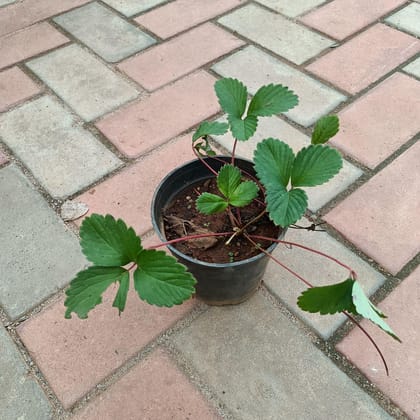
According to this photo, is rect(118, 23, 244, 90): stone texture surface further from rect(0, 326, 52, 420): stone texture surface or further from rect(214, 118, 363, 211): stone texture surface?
rect(0, 326, 52, 420): stone texture surface

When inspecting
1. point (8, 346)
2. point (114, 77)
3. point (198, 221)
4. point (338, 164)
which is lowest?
point (8, 346)

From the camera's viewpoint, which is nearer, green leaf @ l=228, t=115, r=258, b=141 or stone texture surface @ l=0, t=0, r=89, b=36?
green leaf @ l=228, t=115, r=258, b=141

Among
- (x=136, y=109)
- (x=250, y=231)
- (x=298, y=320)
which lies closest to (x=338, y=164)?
(x=250, y=231)

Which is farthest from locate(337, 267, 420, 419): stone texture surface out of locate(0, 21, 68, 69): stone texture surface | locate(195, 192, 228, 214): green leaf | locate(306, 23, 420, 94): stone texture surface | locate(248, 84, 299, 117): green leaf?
locate(0, 21, 68, 69): stone texture surface

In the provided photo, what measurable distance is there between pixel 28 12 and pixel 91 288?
1679mm

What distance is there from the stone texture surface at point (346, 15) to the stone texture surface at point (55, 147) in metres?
1.02

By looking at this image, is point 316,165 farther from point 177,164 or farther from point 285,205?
point 177,164

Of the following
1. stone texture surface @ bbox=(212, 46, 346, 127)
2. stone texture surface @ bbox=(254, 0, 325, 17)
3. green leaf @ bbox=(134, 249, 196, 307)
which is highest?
green leaf @ bbox=(134, 249, 196, 307)

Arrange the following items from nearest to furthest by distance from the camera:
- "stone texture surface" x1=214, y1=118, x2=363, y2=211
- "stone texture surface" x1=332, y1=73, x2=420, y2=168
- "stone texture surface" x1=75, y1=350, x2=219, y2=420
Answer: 1. "stone texture surface" x1=75, y1=350, x2=219, y2=420
2. "stone texture surface" x1=214, y1=118, x2=363, y2=211
3. "stone texture surface" x1=332, y1=73, x2=420, y2=168

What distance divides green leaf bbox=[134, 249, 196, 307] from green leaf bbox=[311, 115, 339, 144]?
0.38 m

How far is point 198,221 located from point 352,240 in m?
0.44

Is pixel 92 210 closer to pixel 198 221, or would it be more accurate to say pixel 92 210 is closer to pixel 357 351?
pixel 198 221

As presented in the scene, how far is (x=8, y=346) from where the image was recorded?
1077 mm

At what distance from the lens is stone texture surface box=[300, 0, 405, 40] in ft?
6.06
